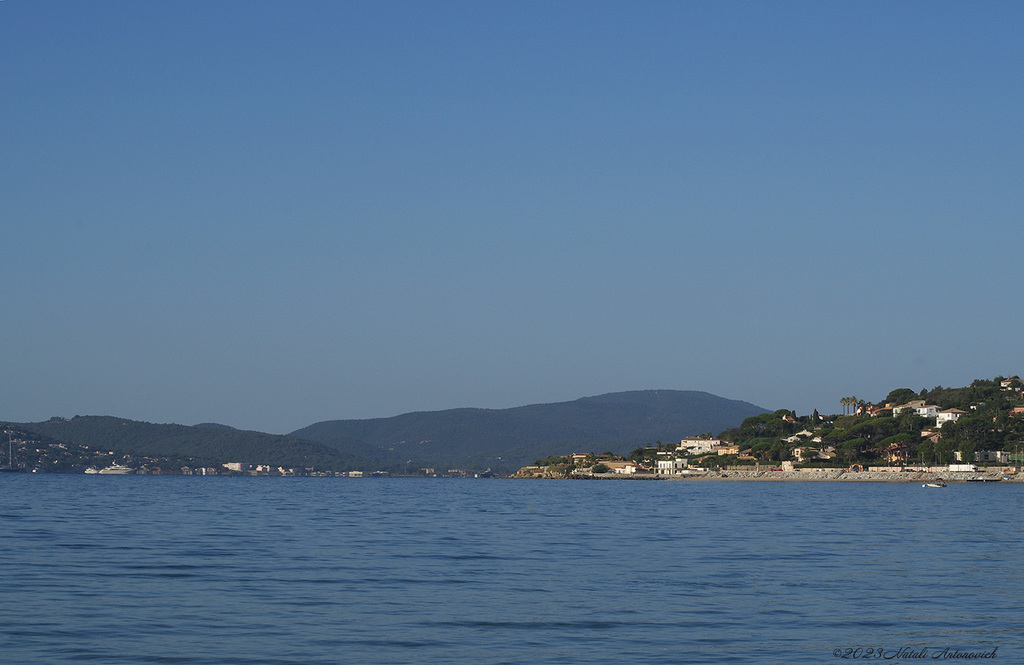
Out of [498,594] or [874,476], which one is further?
[874,476]

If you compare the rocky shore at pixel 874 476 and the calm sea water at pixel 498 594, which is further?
the rocky shore at pixel 874 476

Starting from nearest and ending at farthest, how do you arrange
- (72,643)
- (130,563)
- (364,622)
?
1. (72,643)
2. (364,622)
3. (130,563)

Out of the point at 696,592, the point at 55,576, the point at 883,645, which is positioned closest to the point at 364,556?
the point at 55,576

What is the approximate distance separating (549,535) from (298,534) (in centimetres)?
891

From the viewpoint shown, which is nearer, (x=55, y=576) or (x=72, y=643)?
(x=72, y=643)

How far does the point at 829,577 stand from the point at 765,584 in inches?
94.8

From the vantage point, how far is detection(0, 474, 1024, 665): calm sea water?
700 inches

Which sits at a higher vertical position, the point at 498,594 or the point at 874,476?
the point at 498,594

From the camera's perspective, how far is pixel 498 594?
2373 cm

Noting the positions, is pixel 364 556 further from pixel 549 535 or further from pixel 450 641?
pixel 450 641

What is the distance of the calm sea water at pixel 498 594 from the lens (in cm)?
1778

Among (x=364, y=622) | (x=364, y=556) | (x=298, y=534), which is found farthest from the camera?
(x=298, y=534)

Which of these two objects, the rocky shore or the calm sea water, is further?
the rocky shore

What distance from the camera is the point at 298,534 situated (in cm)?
4050
